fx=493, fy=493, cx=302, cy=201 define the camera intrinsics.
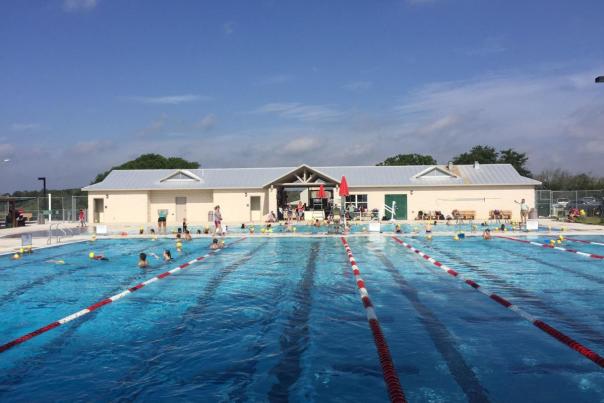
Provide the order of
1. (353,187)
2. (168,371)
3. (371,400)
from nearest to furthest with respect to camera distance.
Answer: (371,400), (168,371), (353,187)

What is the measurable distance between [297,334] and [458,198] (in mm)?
31311

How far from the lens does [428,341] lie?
22.7ft

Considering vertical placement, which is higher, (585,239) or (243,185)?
(243,185)

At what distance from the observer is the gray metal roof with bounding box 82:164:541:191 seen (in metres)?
36.8

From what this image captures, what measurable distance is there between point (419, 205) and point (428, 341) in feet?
101

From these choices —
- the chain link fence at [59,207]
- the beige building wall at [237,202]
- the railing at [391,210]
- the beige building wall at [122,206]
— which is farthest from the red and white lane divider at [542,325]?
the chain link fence at [59,207]

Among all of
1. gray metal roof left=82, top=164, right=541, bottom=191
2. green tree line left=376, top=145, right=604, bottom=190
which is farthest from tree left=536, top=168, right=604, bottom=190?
gray metal roof left=82, top=164, right=541, bottom=191

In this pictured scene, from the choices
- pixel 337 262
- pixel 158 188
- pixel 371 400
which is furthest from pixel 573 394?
pixel 158 188

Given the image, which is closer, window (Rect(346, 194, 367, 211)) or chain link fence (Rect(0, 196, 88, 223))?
window (Rect(346, 194, 367, 211))

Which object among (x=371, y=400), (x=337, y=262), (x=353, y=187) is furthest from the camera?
(x=353, y=187)

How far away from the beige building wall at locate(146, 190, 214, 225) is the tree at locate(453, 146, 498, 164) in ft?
160

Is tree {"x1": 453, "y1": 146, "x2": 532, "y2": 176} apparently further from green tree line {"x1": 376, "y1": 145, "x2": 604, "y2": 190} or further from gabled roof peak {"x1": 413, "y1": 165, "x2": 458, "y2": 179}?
gabled roof peak {"x1": 413, "y1": 165, "x2": 458, "y2": 179}

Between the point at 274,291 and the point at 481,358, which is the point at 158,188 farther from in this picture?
the point at 481,358

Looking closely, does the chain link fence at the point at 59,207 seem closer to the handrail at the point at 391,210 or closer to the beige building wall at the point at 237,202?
the beige building wall at the point at 237,202
